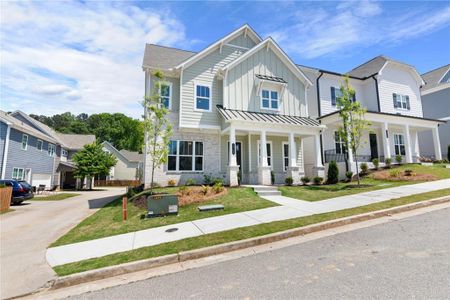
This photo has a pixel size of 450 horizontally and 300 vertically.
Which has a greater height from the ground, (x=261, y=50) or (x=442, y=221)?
(x=261, y=50)

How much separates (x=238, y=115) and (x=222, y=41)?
5.58m

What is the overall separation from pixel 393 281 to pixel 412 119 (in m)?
21.1

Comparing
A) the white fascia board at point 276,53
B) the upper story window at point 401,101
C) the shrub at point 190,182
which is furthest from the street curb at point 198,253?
the upper story window at point 401,101

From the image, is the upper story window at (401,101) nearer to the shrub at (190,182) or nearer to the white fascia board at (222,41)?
the white fascia board at (222,41)

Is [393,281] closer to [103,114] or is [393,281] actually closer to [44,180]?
[44,180]

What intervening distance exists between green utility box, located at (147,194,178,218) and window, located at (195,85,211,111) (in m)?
7.79

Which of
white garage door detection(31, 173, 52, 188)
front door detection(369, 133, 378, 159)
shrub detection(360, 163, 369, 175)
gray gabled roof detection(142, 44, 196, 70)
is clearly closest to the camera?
gray gabled roof detection(142, 44, 196, 70)

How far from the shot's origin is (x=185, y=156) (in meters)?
15.3

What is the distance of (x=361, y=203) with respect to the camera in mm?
8781

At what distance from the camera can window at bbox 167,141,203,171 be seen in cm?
1505

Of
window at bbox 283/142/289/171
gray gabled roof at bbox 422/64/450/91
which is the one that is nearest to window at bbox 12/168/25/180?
window at bbox 283/142/289/171

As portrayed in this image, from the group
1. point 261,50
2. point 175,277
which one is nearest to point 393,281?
point 175,277

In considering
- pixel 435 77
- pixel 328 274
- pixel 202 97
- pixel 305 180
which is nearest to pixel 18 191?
pixel 202 97

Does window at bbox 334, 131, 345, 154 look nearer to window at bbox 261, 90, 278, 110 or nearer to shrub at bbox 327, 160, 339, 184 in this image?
shrub at bbox 327, 160, 339, 184
